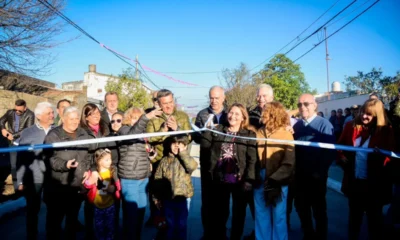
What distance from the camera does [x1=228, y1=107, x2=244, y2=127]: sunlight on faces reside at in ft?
11.4

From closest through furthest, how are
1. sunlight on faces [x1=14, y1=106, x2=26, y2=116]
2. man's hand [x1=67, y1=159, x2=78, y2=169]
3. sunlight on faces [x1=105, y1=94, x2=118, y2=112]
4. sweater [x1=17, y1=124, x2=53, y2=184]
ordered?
man's hand [x1=67, y1=159, x2=78, y2=169], sweater [x1=17, y1=124, x2=53, y2=184], sunlight on faces [x1=105, y1=94, x2=118, y2=112], sunlight on faces [x1=14, y1=106, x2=26, y2=116]

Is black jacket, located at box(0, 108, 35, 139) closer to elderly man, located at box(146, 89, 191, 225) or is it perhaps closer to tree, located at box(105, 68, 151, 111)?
elderly man, located at box(146, 89, 191, 225)

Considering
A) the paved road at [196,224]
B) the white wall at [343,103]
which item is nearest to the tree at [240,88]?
the white wall at [343,103]

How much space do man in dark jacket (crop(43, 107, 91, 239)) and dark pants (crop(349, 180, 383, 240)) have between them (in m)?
3.31

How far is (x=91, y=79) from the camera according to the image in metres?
45.0

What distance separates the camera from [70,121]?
3.24 meters

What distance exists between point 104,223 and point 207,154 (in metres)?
1.55

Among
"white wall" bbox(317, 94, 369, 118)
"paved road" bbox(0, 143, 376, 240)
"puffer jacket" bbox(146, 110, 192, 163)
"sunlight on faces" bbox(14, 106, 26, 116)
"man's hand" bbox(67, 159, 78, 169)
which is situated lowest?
"paved road" bbox(0, 143, 376, 240)

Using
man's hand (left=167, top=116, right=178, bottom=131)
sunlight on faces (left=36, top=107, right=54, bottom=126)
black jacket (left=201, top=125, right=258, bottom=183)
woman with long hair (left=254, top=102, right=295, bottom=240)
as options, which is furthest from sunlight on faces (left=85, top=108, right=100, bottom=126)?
woman with long hair (left=254, top=102, right=295, bottom=240)

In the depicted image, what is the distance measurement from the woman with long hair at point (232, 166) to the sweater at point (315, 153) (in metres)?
0.77

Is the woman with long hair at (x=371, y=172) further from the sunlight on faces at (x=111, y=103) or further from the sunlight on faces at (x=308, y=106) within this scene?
the sunlight on faces at (x=111, y=103)

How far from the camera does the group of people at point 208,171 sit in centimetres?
318

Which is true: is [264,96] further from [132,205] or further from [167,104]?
[132,205]

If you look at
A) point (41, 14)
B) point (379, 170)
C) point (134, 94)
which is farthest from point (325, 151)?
point (134, 94)
